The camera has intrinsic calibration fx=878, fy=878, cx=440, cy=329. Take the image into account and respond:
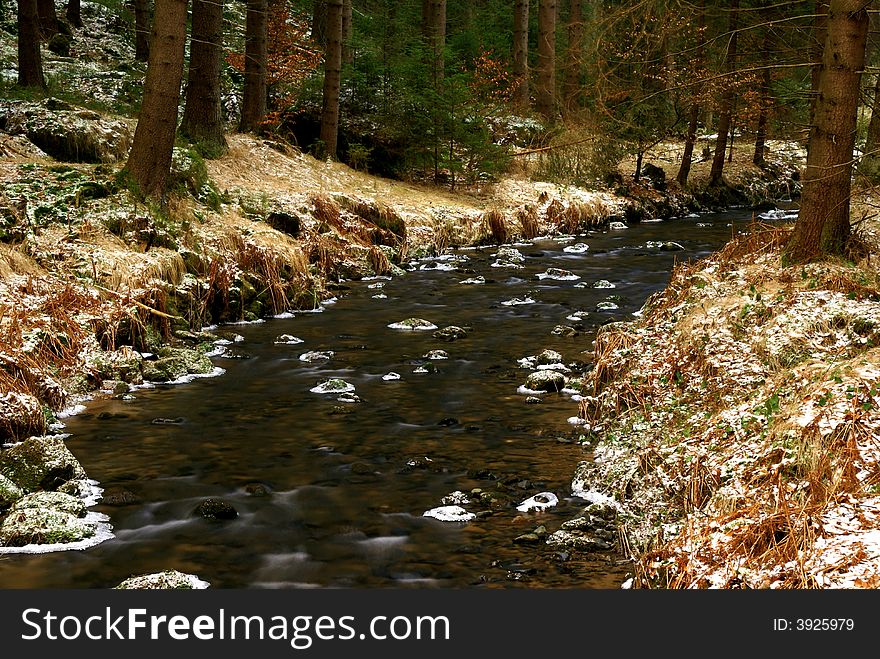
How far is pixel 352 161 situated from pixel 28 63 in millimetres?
7117

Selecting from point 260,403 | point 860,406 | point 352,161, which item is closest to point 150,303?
point 260,403

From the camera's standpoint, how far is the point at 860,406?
5.48 meters

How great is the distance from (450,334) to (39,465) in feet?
20.4

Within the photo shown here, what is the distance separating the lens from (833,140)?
28.3 feet

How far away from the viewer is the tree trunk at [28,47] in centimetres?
1830

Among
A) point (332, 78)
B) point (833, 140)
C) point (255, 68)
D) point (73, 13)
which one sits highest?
point (73, 13)

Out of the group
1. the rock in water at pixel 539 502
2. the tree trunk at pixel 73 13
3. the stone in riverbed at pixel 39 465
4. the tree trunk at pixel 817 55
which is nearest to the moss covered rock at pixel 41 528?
the stone in riverbed at pixel 39 465

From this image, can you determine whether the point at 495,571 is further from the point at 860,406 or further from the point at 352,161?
the point at 352,161

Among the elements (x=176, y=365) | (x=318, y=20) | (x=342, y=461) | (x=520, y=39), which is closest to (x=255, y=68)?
(x=520, y=39)

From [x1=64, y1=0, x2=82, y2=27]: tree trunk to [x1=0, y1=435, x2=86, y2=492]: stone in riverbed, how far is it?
25891 mm

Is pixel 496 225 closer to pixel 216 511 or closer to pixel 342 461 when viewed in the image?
pixel 342 461

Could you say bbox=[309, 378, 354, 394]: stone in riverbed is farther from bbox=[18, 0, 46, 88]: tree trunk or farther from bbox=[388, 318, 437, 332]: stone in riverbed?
bbox=[18, 0, 46, 88]: tree trunk

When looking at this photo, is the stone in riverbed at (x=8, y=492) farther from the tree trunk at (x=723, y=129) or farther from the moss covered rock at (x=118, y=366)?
the tree trunk at (x=723, y=129)

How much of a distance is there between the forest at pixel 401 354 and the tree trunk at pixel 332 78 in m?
0.09
